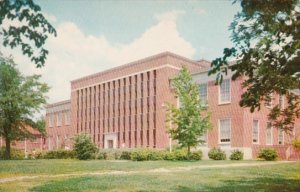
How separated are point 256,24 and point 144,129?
33.6 meters

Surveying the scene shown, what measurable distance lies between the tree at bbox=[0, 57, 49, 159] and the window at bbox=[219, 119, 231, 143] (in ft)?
62.6

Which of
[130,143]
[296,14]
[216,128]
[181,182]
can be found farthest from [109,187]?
[130,143]

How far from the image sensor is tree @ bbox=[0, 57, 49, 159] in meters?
39.2

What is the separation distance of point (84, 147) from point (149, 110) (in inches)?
387

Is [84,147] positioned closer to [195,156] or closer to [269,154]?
[195,156]

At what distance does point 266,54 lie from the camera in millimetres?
7395

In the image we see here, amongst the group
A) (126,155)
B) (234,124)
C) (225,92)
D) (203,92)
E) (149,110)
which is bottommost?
(126,155)

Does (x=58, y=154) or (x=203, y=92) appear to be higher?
(x=203, y=92)

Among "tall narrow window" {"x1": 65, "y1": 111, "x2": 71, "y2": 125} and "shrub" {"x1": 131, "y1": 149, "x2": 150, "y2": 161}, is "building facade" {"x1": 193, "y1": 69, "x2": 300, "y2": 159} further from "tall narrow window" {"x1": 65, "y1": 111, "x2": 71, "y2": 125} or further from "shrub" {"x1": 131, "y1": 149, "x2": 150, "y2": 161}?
"tall narrow window" {"x1": 65, "y1": 111, "x2": 71, "y2": 125}

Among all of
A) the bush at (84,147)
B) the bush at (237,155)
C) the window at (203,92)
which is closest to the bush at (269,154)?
the bush at (237,155)

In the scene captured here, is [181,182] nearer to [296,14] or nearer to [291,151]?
[296,14]

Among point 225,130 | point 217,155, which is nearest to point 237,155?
point 217,155

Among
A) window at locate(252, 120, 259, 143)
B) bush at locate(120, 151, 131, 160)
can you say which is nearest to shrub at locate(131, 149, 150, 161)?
bush at locate(120, 151, 131, 160)

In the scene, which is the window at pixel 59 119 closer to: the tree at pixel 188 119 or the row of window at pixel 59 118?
the row of window at pixel 59 118
